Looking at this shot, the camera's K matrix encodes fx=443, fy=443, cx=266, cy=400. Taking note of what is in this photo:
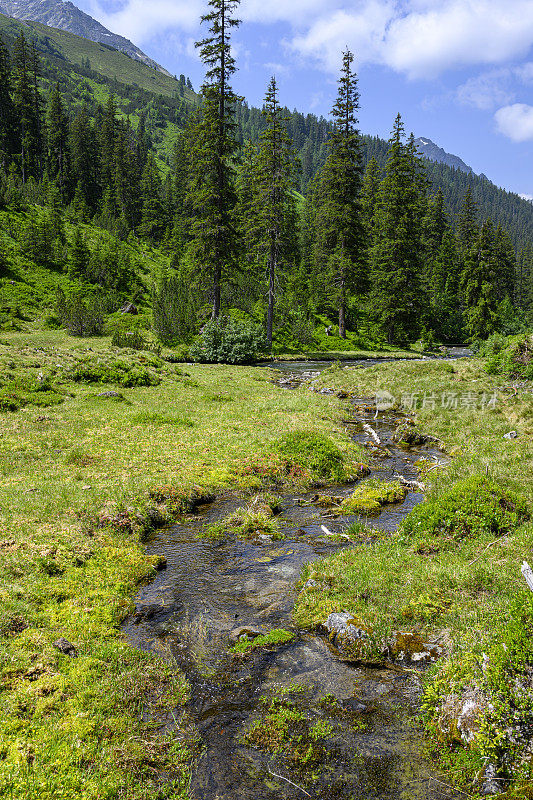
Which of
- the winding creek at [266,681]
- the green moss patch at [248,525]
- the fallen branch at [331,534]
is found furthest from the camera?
the green moss patch at [248,525]

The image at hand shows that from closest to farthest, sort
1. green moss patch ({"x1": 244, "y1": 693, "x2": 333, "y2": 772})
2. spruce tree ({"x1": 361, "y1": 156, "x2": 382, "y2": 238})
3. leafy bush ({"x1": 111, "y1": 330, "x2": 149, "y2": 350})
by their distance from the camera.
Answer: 1. green moss patch ({"x1": 244, "y1": 693, "x2": 333, "y2": 772})
2. leafy bush ({"x1": 111, "y1": 330, "x2": 149, "y2": 350})
3. spruce tree ({"x1": 361, "y1": 156, "x2": 382, "y2": 238})

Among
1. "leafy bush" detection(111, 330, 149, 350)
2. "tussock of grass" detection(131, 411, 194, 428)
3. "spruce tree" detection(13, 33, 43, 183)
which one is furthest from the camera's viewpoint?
"spruce tree" detection(13, 33, 43, 183)

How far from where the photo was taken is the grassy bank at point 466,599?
4594 millimetres

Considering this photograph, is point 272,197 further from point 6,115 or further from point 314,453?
point 6,115

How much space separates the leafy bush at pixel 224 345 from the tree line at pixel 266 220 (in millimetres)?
2165

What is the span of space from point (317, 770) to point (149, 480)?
321 inches

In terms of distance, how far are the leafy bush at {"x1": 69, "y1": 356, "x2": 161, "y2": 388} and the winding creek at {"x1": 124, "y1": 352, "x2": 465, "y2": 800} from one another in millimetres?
15103

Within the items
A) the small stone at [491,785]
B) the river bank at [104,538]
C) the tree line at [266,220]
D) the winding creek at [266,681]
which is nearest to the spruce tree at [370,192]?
the tree line at [266,220]

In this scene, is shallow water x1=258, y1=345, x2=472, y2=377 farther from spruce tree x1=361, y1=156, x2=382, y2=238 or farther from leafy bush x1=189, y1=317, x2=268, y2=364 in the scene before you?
spruce tree x1=361, y1=156, x2=382, y2=238

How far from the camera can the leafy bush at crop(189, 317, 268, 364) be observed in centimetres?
3684

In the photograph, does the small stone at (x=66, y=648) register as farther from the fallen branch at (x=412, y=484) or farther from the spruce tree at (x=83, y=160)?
the spruce tree at (x=83, y=160)

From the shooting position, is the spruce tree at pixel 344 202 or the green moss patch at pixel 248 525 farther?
the spruce tree at pixel 344 202

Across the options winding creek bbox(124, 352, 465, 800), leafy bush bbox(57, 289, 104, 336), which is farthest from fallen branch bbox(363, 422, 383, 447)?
leafy bush bbox(57, 289, 104, 336)

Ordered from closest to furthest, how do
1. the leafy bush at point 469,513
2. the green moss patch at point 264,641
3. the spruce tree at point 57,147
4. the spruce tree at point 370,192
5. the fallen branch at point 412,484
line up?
the green moss patch at point 264,641 → the leafy bush at point 469,513 → the fallen branch at point 412,484 → the spruce tree at point 370,192 → the spruce tree at point 57,147
